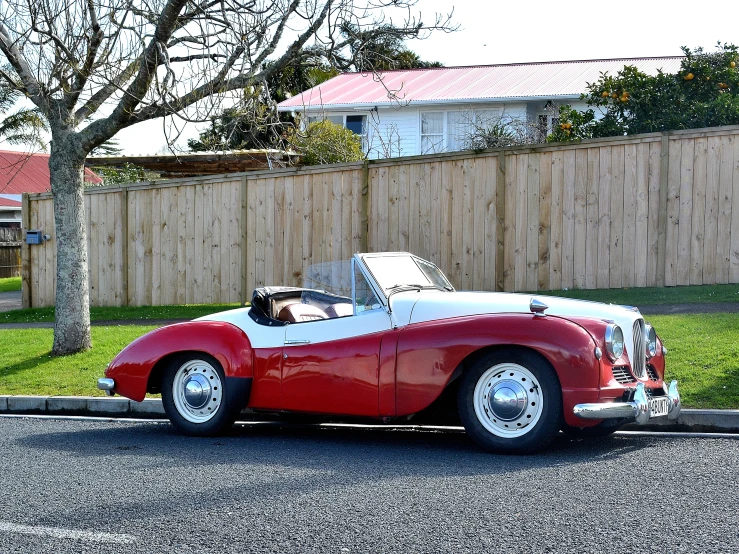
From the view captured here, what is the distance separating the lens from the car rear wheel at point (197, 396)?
7.73 m

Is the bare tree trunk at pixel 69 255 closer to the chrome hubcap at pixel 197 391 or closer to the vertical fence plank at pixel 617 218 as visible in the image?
the chrome hubcap at pixel 197 391

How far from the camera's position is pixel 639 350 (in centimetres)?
680

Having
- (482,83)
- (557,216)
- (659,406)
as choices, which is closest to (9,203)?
(482,83)

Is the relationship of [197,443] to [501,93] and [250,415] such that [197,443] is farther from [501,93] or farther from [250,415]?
[501,93]

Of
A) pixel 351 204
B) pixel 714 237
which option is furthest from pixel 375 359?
pixel 351 204

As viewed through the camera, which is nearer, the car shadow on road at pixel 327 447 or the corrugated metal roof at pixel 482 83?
the car shadow on road at pixel 327 447

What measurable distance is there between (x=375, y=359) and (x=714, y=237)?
6.94 m

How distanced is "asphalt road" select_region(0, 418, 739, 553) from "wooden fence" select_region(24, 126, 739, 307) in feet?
19.2

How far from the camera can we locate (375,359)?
696cm

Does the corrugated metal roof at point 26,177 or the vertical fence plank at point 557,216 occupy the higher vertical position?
the corrugated metal roof at point 26,177

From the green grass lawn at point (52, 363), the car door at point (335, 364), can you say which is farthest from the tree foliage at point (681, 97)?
the car door at point (335, 364)

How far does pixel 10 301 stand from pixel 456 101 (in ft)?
43.5

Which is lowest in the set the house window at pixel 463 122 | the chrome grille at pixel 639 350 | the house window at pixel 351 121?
the chrome grille at pixel 639 350

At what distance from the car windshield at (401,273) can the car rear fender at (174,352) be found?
4.03 feet
